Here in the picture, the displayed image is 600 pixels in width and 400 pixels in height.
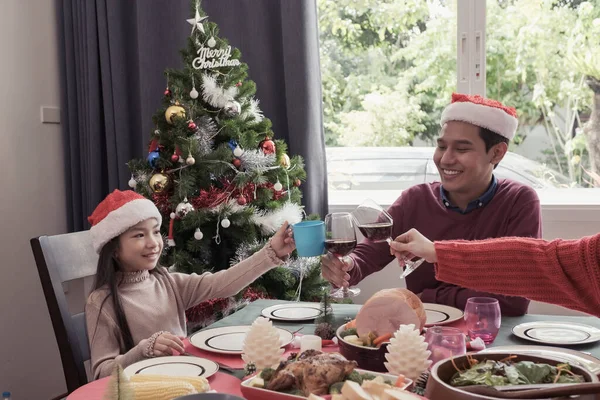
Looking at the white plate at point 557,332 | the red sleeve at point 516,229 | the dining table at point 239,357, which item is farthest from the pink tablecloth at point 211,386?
the red sleeve at point 516,229

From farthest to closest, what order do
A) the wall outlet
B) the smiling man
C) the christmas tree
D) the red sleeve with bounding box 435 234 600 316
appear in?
the wall outlet → the christmas tree → the smiling man → the red sleeve with bounding box 435 234 600 316

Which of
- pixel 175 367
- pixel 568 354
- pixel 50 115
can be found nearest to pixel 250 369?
pixel 175 367

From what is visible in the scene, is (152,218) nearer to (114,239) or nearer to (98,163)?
(114,239)

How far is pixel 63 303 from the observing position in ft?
6.17

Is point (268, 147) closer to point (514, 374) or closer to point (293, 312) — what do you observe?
point (293, 312)

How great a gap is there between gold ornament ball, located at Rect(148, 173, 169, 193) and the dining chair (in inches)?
29.9

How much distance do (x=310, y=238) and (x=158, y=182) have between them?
131 centimetres

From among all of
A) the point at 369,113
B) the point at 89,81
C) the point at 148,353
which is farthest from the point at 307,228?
the point at 89,81

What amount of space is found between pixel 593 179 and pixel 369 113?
1168mm

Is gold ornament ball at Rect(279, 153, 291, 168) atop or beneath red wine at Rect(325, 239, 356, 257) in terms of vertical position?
atop

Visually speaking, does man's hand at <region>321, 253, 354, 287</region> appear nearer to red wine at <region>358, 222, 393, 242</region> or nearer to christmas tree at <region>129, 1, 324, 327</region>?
A: red wine at <region>358, 222, 393, 242</region>

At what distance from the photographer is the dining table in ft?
4.25

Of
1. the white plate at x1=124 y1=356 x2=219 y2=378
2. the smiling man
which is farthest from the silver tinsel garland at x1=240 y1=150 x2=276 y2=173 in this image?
the white plate at x1=124 y1=356 x2=219 y2=378

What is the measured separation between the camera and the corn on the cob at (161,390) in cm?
116
